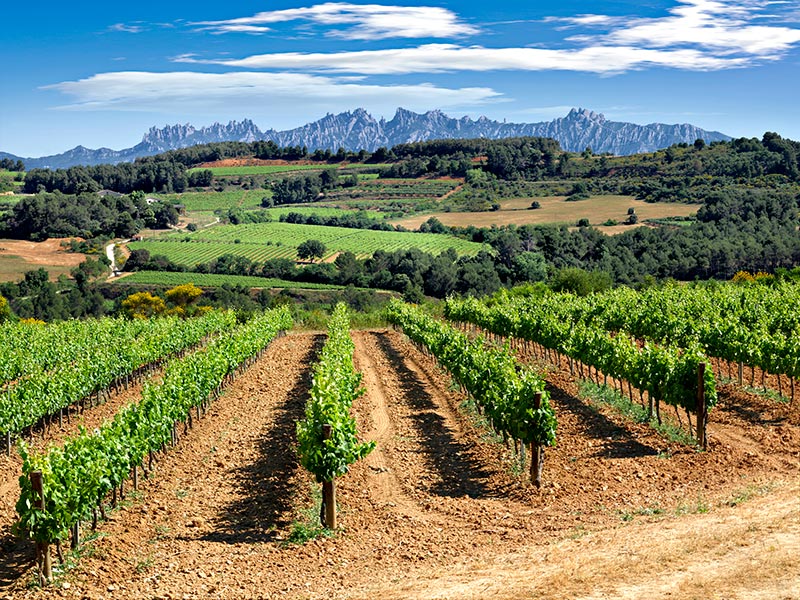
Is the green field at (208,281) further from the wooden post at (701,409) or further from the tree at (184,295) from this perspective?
the wooden post at (701,409)

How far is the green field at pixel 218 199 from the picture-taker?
150125 millimetres

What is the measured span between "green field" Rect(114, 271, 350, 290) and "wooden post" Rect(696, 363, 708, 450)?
69522mm

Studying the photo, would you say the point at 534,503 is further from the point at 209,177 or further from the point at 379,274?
the point at 209,177

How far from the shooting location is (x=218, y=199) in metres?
156

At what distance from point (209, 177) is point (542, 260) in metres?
Answer: 103

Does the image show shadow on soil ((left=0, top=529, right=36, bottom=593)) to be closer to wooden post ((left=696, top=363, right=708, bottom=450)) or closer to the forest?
wooden post ((left=696, top=363, right=708, bottom=450))

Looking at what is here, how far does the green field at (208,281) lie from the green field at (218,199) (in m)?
56.9

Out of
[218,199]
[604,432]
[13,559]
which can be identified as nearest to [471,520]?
[604,432]

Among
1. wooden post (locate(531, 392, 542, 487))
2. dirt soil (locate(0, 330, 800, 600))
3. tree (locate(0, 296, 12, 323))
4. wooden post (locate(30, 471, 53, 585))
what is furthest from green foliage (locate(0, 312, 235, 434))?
tree (locate(0, 296, 12, 323))

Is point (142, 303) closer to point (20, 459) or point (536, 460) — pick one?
point (20, 459)

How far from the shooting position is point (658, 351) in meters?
20.2

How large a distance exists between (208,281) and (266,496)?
75200 mm

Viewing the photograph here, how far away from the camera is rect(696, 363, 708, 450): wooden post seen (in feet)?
57.2

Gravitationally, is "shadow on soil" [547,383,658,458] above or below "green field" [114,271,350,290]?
above
